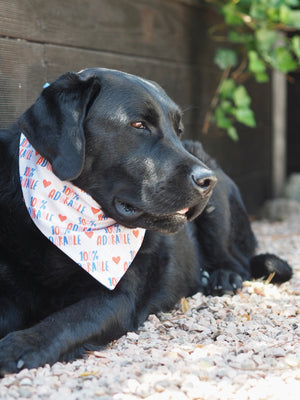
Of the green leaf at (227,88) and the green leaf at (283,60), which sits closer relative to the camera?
the green leaf at (283,60)

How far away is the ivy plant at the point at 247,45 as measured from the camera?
5074 mm

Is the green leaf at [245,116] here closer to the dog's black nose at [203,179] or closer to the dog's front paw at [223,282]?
the dog's front paw at [223,282]

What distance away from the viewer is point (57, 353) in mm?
2141

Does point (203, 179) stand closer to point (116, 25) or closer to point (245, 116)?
point (116, 25)

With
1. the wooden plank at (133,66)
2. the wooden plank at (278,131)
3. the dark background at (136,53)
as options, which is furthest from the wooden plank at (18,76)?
the wooden plank at (278,131)

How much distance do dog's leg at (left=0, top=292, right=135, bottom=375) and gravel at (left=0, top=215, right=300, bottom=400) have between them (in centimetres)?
5

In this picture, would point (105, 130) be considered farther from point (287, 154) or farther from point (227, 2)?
point (287, 154)

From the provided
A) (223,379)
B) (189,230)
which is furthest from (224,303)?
(223,379)

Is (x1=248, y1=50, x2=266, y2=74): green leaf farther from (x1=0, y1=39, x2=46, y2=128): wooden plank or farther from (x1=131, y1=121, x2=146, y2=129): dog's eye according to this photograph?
(x1=131, y1=121, x2=146, y2=129): dog's eye

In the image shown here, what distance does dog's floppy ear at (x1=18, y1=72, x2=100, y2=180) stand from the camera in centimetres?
236

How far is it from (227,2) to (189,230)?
2.61 m

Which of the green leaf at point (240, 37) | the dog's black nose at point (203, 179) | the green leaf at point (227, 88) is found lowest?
the green leaf at point (227, 88)

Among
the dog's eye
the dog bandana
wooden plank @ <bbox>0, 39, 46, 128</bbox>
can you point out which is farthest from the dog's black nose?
wooden plank @ <bbox>0, 39, 46, 128</bbox>

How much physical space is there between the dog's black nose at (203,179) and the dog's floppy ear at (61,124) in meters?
0.46
